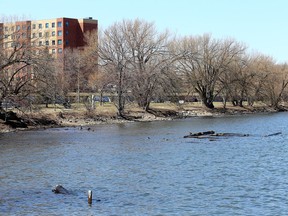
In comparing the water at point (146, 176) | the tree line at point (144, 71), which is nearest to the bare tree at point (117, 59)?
the tree line at point (144, 71)

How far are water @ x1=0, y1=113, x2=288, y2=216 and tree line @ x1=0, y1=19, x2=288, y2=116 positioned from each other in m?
12.3

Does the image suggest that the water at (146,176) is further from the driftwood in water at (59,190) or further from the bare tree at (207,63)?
the bare tree at (207,63)

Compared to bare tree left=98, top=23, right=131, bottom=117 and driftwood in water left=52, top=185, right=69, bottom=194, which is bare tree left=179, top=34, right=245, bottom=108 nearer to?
bare tree left=98, top=23, right=131, bottom=117

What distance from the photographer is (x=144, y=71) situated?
77.2m

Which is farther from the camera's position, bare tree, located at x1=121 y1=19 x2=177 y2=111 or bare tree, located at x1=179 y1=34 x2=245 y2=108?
bare tree, located at x1=179 y1=34 x2=245 y2=108

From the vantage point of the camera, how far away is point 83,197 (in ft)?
71.2

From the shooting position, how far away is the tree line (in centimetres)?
5578

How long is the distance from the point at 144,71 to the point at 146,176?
5119cm

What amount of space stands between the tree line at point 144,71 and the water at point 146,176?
1229 centimetres

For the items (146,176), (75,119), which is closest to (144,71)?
(75,119)

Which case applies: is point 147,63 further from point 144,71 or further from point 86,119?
point 86,119

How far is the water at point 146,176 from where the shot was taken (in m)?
20.2

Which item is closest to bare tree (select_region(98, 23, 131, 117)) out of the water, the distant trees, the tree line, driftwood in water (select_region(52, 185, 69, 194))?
the tree line

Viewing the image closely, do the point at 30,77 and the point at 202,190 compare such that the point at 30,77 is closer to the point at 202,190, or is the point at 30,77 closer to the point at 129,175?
the point at 129,175
